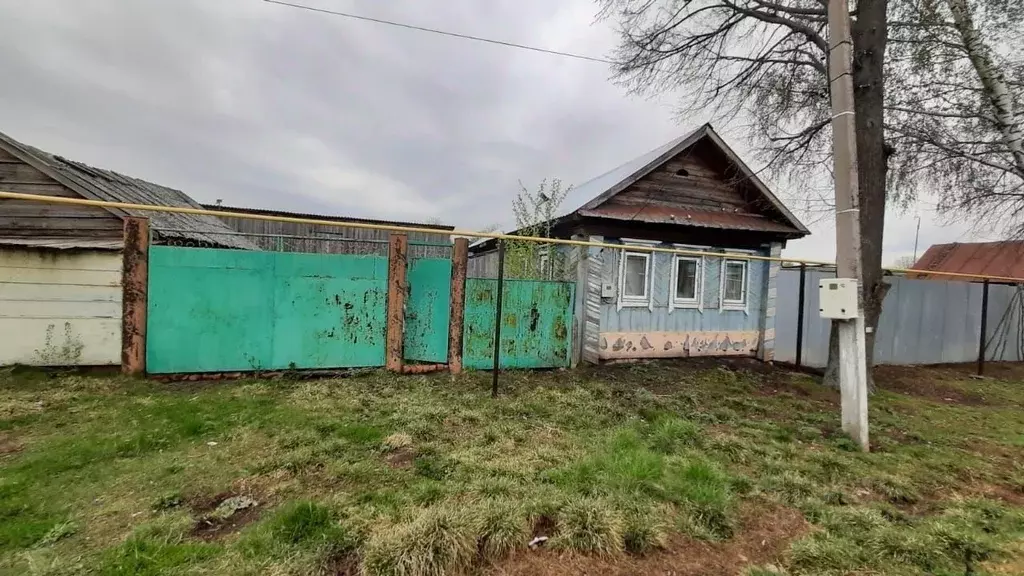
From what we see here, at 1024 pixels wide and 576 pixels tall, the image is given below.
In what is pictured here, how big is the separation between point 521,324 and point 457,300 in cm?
123

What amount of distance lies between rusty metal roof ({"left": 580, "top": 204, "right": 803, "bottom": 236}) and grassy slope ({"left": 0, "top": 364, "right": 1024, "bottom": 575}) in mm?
3682

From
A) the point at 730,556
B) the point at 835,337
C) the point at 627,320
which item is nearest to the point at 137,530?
the point at 730,556

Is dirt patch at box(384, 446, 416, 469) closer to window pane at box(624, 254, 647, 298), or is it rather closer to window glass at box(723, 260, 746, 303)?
window pane at box(624, 254, 647, 298)

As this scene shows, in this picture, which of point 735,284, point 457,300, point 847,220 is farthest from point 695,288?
point 457,300

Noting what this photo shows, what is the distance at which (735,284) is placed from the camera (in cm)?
910

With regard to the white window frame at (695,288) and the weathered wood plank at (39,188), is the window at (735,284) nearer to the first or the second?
the white window frame at (695,288)

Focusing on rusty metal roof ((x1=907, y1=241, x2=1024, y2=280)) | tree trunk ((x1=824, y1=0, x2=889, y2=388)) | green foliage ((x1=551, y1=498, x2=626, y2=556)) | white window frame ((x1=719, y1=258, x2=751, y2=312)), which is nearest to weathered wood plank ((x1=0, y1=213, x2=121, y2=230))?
green foliage ((x1=551, y1=498, x2=626, y2=556))

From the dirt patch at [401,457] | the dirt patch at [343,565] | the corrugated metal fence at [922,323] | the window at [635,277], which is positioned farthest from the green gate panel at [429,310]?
A: the corrugated metal fence at [922,323]

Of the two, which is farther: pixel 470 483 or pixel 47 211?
pixel 47 211

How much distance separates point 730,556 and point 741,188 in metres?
8.76

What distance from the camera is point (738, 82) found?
8141 millimetres

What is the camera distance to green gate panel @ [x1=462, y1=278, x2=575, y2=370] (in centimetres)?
675

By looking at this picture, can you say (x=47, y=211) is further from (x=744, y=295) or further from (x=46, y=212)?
(x=744, y=295)

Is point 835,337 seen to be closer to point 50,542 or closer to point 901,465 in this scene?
point 901,465
